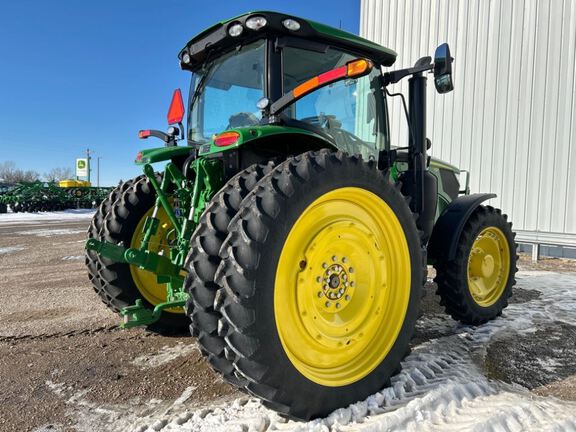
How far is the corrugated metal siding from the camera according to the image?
23.1 feet

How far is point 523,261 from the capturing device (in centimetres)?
762

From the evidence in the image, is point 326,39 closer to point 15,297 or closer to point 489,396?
point 489,396

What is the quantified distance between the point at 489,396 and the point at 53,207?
88.6 ft

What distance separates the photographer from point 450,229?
3.53 m

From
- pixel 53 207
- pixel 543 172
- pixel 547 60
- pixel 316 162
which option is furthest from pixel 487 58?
pixel 53 207

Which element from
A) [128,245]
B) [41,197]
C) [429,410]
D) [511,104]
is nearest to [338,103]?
[128,245]

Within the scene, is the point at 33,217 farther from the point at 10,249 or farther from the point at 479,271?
the point at 479,271

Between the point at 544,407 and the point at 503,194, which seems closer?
the point at 544,407

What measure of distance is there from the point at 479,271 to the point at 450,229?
62cm

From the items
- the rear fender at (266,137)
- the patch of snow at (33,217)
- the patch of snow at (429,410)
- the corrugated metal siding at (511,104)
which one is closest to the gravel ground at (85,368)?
the patch of snow at (429,410)

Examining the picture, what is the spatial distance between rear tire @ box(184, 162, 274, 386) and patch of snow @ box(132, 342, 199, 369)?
1.12m

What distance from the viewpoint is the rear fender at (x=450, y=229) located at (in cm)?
348

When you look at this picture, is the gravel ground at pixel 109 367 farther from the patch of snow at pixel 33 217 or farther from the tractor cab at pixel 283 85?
the patch of snow at pixel 33 217

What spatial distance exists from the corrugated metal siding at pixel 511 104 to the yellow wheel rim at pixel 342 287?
5.91 meters
